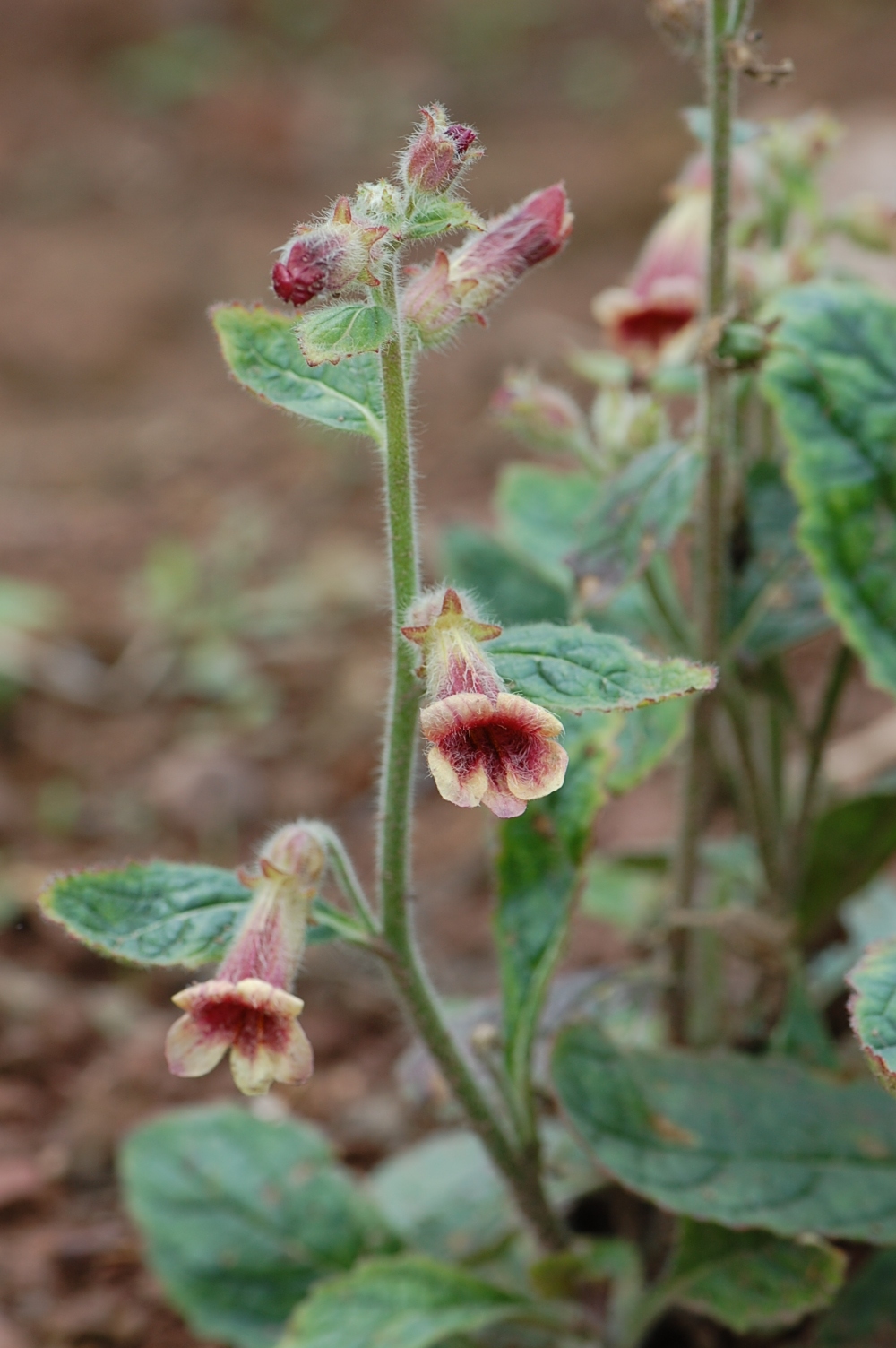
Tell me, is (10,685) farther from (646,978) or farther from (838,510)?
(838,510)

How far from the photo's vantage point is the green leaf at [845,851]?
2.10m

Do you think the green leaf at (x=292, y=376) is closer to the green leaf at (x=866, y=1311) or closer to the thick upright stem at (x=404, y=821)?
the thick upright stem at (x=404, y=821)

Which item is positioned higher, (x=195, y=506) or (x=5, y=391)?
(x=5, y=391)

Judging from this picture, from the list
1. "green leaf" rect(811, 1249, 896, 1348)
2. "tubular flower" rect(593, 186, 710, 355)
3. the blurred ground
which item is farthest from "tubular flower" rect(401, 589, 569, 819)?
the blurred ground

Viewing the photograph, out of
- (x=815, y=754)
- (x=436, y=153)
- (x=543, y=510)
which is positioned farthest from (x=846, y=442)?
(x=436, y=153)

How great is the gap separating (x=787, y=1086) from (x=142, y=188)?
706 centimetres

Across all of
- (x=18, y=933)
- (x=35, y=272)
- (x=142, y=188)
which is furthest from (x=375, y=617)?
(x=142, y=188)

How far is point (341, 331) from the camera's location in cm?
130

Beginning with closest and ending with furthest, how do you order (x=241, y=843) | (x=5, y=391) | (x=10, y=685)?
(x=241, y=843) < (x=10, y=685) < (x=5, y=391)

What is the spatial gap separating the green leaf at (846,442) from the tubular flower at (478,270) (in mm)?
522

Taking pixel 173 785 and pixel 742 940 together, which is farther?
pixel 173 785

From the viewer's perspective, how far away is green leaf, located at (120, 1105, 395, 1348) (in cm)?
203

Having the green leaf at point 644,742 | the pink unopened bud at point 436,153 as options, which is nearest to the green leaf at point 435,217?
the pink unopened bud at point 436,153

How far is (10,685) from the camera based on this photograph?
3477mm
